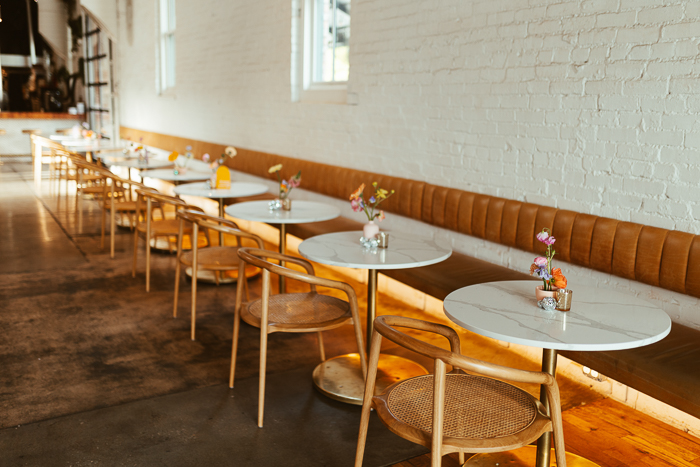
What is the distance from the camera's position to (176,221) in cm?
469

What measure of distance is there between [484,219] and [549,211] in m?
0.49

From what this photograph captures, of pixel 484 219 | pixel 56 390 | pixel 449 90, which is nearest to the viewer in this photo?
pixel 56 390

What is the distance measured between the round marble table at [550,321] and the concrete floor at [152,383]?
70cm

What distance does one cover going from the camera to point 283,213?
383 cm

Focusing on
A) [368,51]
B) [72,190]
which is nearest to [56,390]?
[368,51]

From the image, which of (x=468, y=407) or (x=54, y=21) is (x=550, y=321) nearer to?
(x=468, y=407)

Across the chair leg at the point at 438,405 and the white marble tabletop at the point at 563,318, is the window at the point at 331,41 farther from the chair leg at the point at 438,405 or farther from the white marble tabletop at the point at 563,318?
the chair leg at the point at 438,405

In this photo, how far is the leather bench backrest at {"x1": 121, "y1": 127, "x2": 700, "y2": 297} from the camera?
8.66ft

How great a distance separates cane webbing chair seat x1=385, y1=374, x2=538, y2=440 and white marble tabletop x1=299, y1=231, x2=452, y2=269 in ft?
2.31

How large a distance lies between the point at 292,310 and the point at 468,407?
3.82 ft

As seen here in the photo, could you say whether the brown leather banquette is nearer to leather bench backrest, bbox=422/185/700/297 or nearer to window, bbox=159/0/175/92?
leather bench backrest, bbox=422/185/700/297

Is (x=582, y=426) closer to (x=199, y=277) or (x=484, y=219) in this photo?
(x=484, y=219)

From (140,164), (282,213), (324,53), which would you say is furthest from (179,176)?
(282,213)

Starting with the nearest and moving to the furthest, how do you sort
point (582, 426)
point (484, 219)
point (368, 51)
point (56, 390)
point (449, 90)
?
point (582, 426), point (56, 390), point (484, 219), point (449, 90), point (368, 51)
